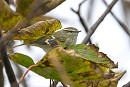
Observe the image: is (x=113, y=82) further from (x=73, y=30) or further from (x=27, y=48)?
(x=73, y=30)

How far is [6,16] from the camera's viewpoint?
1090mm

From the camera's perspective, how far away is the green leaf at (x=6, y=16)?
41.8 inches

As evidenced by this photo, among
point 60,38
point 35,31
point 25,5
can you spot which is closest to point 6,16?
point 35,31

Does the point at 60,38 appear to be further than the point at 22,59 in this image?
Yes

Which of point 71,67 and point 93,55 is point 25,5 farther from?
point 93,55

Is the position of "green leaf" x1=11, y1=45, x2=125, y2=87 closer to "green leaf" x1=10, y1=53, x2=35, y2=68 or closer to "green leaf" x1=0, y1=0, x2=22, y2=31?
"green leaf" x1=10, y1=53, x2=35, y2=68

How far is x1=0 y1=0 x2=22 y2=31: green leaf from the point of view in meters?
1.06

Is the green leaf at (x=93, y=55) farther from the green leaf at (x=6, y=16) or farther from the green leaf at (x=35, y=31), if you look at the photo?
the green leaf at (x=6, y=16)

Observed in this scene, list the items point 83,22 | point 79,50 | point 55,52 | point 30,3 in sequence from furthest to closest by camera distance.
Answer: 1. point 83,22
2. point 79,50
3. point 55,52
4. point 30,3

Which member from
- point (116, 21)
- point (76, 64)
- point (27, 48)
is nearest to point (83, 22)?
point (116, 21)

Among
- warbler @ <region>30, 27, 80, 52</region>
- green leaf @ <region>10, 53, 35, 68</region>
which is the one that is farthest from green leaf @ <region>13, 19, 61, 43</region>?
warbler @ <region>30, 27, 80, 52</region>

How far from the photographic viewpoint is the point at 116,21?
71.4 inches

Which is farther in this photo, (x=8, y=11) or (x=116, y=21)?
(x=116, y=21)

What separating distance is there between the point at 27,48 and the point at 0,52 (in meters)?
1.08
